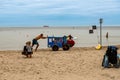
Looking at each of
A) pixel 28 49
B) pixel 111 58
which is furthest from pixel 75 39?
pixel 111 58

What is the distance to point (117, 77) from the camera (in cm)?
1227

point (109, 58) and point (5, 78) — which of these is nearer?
point (5, 78)

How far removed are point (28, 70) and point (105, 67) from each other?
2.83 m

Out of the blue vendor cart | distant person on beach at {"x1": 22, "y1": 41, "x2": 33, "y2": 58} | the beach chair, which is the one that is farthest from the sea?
the beach chair

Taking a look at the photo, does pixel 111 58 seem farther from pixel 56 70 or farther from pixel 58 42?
pixel 58 42

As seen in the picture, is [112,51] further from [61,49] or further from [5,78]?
[61,49]

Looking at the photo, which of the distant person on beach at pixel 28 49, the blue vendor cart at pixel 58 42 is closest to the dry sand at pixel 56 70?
the distant person on beach at pixel 28 49

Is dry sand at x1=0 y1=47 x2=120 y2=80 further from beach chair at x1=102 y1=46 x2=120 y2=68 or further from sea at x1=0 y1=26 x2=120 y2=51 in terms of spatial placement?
sea at x1=0 y1=26 x2=120 y2=51

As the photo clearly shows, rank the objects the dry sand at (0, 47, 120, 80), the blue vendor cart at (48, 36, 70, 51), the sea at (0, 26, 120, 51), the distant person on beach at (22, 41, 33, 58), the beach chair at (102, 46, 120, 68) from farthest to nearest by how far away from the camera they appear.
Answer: the sea at (0, 26, 120, 51)
the blue vendor cart at (48, 36, 70, 51)
the distant person on beach at (22, 41, 33, 58)
the beach chair at (102, 46, 120, 68)
the dry sand at (0, 47, 120, 80)

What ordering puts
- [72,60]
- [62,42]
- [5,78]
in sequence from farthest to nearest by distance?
[62,42] → [72,60] → [5,78]

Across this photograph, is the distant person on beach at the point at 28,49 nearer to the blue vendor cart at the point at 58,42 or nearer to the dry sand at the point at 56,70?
the dry sand at the point at 56,70

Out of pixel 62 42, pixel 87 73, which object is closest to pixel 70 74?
pixel 87 73

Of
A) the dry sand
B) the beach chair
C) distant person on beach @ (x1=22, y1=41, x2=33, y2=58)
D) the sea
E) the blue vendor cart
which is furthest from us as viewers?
the sea

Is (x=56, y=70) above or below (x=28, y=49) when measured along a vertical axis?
below
